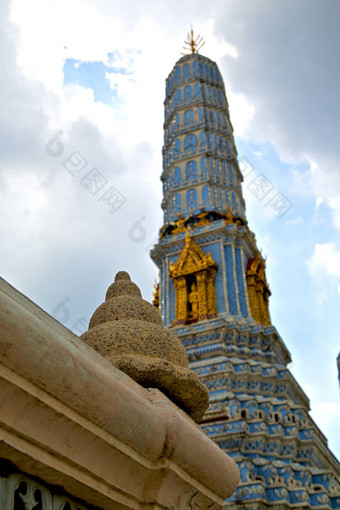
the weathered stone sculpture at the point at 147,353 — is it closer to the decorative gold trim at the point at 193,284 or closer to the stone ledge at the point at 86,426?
the stone ledge at the point at 86,426

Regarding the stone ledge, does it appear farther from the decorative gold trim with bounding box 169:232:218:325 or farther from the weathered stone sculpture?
the decorative gold trim with bounding box 169:232:218:325

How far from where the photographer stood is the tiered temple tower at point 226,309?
12.4 meters

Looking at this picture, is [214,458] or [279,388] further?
[279,388]

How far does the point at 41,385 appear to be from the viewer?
181cm

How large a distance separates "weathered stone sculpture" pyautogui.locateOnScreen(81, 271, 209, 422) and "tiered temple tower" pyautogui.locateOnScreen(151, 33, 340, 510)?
970cm

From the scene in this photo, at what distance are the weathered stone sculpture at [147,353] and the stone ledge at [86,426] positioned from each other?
0.14 m

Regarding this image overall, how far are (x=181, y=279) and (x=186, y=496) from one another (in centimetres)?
1605

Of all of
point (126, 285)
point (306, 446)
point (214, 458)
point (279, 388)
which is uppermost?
point (279, 388)

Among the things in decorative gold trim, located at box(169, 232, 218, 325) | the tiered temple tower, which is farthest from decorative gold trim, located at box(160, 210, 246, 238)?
decorative gold trim, located at box(169, 232, 218, 325)

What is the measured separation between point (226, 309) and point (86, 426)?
15184 mm

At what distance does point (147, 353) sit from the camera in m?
A: 2.64

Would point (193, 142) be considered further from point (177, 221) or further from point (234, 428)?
point (234, 428)

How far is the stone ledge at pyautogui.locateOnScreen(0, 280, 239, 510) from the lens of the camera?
1.76 meters

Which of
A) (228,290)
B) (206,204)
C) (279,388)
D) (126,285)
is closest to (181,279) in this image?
(228,290)
